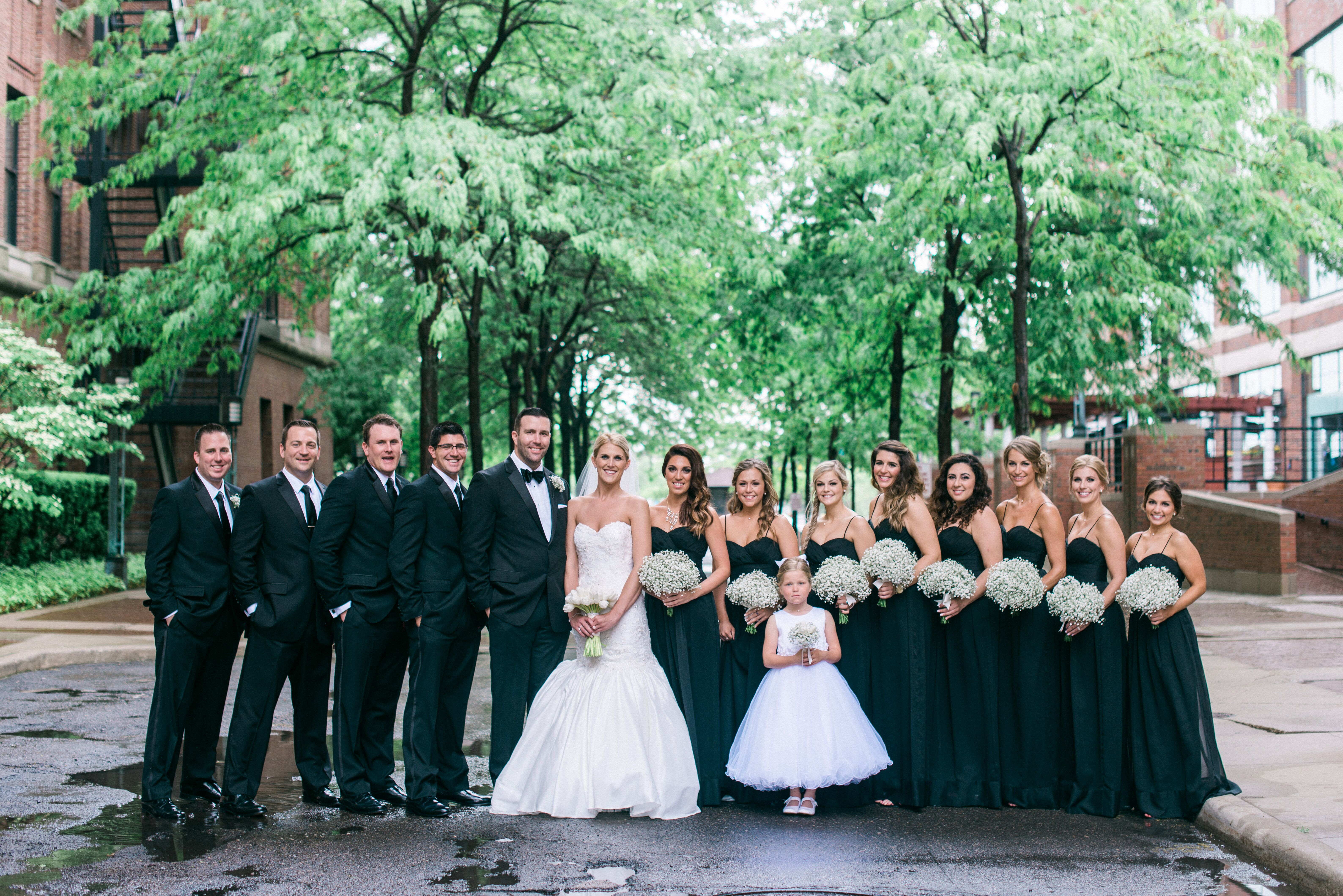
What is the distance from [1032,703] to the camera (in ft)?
24.2

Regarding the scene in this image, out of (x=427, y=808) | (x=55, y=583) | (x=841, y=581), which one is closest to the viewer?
(x=427, y=808)

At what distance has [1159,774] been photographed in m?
7.16

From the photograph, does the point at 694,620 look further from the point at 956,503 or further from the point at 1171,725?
Result: the point at 1171,725

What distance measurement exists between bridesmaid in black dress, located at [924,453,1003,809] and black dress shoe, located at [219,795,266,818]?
3.82 m

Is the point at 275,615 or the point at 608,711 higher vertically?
the point at 275,615

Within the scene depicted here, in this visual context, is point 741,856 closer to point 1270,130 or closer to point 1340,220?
point 1270,130

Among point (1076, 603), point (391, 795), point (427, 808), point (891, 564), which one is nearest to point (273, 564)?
point (391, 795)

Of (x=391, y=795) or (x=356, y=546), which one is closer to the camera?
(x=356, y=546)

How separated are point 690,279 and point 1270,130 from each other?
10270 mm

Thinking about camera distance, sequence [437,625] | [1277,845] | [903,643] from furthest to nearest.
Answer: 1. [903,643]
2. [437,625]
3. [1277,845]

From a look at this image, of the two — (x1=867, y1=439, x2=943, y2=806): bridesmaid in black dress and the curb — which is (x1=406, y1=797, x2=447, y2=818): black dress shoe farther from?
the curb

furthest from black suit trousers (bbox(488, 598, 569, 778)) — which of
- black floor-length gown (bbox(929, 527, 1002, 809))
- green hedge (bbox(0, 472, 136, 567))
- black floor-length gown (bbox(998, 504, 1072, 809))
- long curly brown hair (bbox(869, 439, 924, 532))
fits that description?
green hedge (bbox(0, 472, 136, 567))

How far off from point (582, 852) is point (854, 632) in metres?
2.25

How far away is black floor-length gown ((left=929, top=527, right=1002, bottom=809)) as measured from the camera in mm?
7270
